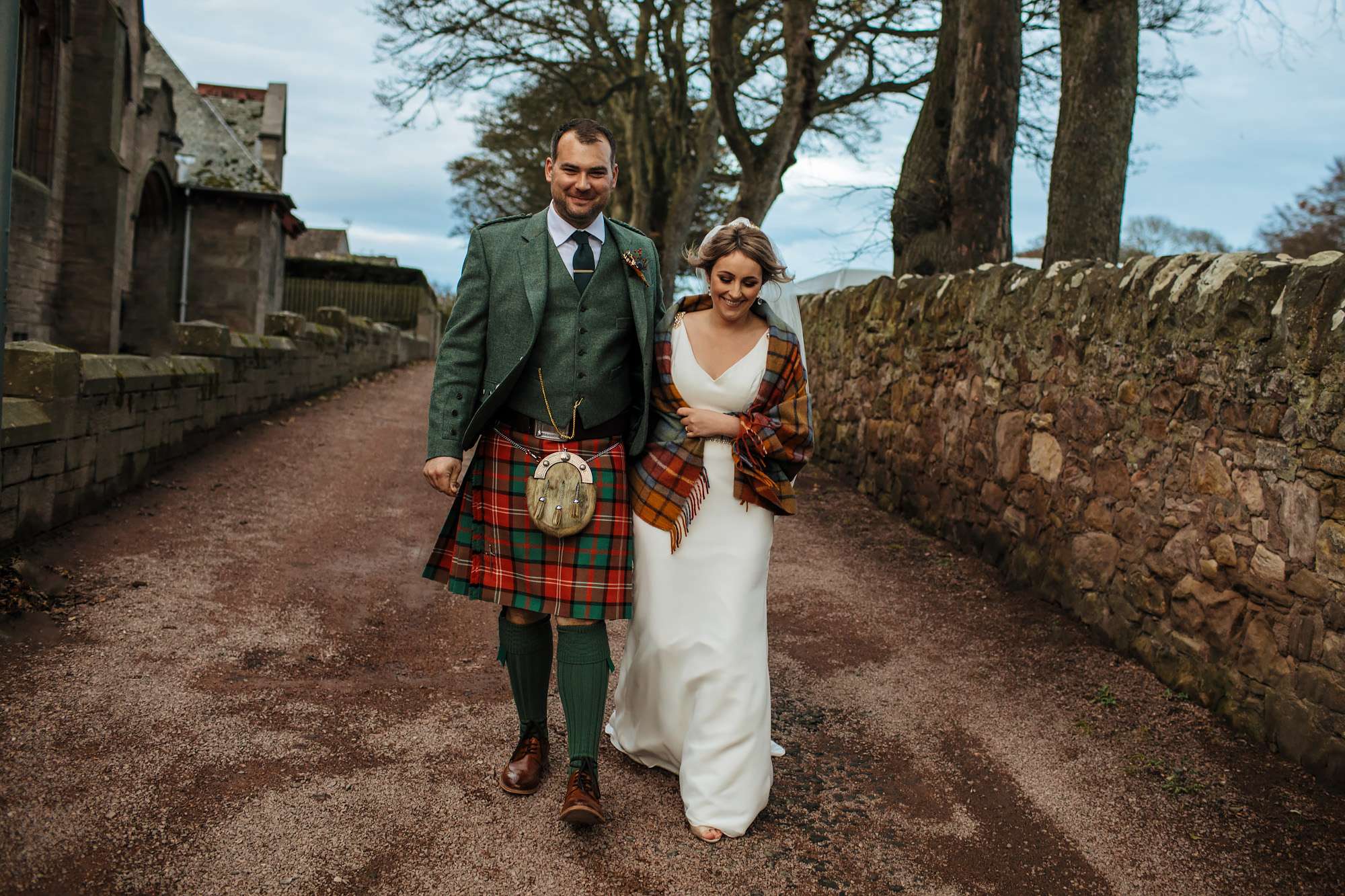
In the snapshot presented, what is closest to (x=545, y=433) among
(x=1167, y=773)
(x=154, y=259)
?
(x=1167, y=773)

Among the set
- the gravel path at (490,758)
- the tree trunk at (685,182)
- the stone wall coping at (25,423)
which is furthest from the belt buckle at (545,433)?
the tree trunk at (685,182)

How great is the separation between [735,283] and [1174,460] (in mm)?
2693

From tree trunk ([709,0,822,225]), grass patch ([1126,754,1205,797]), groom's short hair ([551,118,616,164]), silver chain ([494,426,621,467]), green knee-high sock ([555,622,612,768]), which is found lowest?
grass patch ([1126,754,1205,797])

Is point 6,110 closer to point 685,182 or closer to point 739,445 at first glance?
point 739,445

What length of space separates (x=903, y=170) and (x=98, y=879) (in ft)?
30.7

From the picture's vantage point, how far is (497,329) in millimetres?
3412

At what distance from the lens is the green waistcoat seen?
3381mm

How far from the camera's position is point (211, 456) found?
855 centimetres

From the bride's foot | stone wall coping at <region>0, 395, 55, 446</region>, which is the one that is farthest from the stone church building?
the bride's foot

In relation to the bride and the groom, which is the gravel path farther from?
the groom

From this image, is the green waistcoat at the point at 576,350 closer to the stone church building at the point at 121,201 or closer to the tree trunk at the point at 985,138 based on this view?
the tree trunk at the point at 985,138

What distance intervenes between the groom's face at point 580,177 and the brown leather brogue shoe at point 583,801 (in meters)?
1.74

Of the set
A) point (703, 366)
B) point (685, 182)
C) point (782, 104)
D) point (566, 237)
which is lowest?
point (703, 366)

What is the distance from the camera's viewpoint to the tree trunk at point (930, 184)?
31.2 ft
